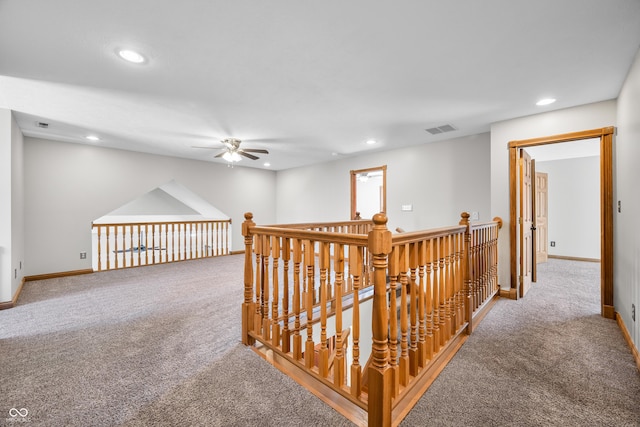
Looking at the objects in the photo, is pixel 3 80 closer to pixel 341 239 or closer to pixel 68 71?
pixel 68 71

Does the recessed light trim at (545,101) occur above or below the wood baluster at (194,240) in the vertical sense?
above

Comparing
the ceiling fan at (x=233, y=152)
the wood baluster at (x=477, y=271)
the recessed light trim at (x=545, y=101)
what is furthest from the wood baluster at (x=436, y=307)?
the ceiling fan at (x=233, y=152)

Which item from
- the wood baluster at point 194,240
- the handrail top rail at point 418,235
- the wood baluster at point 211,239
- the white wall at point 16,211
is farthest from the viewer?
the wood baluster at point 211,239

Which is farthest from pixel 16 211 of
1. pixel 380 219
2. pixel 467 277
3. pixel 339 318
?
pixel 467 277

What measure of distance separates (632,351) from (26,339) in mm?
4933

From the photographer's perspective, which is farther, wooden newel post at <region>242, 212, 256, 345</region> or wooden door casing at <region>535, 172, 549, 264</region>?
wooden door casing at <region>535, 172, 549, 264</region>

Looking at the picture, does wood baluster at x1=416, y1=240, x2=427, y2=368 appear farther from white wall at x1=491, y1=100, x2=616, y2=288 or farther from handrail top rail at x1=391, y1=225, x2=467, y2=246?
white wall at x1=491, y1=100, x2=616, y2=288

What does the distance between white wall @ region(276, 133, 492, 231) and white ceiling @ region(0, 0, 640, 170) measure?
74cm

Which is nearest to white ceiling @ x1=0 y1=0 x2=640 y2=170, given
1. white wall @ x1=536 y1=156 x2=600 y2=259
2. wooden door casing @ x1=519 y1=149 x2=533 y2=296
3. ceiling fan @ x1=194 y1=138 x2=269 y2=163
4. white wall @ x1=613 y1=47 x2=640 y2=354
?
white wall @ x1=613 y1=47 x2=640 y2=354

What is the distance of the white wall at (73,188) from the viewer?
436 cm

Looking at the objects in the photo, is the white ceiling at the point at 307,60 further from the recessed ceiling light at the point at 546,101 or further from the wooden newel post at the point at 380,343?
the wooden newel post at the point at 380,343

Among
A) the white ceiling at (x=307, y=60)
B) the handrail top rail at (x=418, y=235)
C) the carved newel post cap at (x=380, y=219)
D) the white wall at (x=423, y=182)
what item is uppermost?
the white ceiling at (x=307, y=60)

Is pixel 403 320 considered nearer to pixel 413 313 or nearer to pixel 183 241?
pixel 413 313

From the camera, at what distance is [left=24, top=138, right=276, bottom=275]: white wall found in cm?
436
